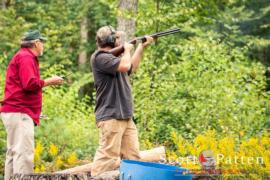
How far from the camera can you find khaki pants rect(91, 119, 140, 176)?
7.34 m

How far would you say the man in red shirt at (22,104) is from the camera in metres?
7.79

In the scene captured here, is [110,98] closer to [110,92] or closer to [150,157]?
[110,92]

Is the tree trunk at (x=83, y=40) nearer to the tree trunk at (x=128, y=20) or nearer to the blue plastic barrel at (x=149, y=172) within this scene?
the tree trunk at (x=128, y=20)

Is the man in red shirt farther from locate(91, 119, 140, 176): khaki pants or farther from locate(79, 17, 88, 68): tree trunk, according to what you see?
locate(79, 17, 88, 68): tree trunk

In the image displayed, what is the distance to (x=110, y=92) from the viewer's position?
24.2 feet

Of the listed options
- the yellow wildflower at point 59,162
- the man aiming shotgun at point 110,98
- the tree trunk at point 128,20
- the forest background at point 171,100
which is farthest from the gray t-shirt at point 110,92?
the tree trunk at point 128,20

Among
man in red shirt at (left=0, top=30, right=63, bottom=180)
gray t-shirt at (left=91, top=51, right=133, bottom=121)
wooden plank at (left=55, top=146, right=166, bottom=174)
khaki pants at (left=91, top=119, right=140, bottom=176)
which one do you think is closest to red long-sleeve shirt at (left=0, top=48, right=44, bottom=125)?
man in red shirt at (left=0, top=30, right=63, bottom=180)

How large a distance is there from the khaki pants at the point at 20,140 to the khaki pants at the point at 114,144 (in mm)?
868

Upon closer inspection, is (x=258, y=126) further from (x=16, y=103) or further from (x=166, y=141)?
(x=16, y=103)

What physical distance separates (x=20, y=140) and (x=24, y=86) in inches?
25.6

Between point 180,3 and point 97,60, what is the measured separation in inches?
234

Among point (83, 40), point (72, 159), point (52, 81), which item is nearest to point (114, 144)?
point (52, 81)

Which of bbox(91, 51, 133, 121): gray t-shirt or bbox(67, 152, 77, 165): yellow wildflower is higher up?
bbox(91, 51, 133, 121): gray t-shirt

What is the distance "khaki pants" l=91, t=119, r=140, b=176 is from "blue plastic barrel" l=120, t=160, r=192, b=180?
0.98 metres
